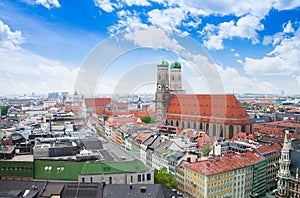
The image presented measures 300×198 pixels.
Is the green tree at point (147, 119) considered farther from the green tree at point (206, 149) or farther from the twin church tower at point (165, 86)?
the green tree at point (206, 149)

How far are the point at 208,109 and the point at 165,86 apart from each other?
1362 centimetres

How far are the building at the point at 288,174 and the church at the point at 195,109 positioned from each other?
31.1 metres

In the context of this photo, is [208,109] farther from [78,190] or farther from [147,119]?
[78,190]

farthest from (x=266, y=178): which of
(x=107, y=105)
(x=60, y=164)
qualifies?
(x=107, y=105)

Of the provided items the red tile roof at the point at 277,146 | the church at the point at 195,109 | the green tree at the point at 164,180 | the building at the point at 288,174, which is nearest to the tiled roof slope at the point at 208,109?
the church at the point at 195,109

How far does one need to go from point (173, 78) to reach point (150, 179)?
177 feet

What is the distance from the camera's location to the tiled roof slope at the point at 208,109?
66.9m

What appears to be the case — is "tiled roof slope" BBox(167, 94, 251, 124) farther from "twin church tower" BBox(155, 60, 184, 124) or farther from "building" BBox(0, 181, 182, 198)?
"building" BBox(0, 181, 182, 198)

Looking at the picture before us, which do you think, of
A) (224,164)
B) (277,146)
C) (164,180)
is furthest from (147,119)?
(164,180)

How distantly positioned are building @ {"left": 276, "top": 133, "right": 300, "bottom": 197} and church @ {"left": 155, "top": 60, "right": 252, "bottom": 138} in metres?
31.1

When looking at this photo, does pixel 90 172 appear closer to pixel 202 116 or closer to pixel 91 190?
pixel 91 190

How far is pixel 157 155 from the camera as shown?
43.3 metres

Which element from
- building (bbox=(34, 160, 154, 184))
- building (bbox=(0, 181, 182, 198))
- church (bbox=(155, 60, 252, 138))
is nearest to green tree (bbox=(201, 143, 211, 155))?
building (bbox=(34, 160, 154, 184))

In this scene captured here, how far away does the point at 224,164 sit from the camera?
34750 millimetres
